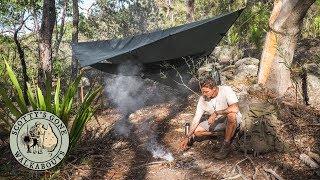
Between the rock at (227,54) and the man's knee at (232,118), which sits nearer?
the man's knee at (232,118)

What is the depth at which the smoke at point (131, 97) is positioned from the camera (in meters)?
3.82

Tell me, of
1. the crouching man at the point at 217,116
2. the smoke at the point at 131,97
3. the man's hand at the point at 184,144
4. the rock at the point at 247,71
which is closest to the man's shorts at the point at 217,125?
the crouching man at the point at 217,116

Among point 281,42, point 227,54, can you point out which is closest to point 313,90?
point 281,42

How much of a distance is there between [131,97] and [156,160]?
312 centimetres

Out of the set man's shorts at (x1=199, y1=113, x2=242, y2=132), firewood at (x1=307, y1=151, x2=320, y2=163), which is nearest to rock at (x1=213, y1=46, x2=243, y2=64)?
man's shorts at (x1=199, y1=113, x2=242, y2=132)

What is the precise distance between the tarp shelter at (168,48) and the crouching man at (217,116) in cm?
124

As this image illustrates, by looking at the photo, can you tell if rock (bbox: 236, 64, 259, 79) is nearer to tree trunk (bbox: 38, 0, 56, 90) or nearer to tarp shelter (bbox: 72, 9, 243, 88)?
tarp shelter (bbox: 72, 9, 243, 88)

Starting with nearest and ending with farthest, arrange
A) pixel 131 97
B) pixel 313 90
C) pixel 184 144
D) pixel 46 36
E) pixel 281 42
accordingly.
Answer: pixel 184 144, pixel 281 42, pixel 313 90, pixel 46 36, pixel 131 97

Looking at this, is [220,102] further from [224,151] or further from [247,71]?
[247,71]

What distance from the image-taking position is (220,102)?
10.7 ft

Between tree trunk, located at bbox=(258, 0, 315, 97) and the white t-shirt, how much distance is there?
985 millimetres

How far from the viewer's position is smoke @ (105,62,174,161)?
150 inches

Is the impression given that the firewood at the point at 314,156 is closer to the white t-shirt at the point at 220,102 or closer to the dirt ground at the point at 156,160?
the dirt ground at the point at 156,160

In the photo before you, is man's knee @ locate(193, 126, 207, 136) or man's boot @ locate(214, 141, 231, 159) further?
man's knee @ locate(193, 126, 207, 136)
